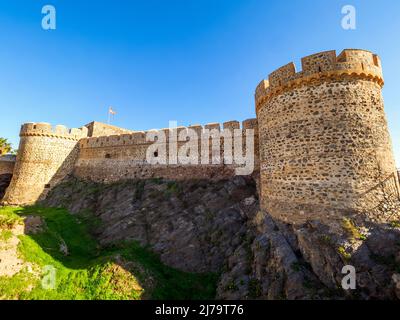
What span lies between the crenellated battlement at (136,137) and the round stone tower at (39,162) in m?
2.28

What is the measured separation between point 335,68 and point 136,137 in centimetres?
1903

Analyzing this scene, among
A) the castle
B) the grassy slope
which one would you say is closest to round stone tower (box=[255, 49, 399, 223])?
the castle

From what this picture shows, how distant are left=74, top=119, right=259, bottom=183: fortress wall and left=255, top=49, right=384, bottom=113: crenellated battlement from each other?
264 inches

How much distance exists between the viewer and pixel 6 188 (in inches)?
1096

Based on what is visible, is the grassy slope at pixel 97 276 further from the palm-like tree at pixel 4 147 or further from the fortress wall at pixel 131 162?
the palm-like tree at pixel 4 147

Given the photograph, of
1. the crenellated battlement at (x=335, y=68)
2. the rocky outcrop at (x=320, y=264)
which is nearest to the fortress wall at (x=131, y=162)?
the crenellated battlement at (x=335, y=68)

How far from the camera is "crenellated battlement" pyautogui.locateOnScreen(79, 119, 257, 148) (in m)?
19.2

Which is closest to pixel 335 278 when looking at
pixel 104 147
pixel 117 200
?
pixel 117 200

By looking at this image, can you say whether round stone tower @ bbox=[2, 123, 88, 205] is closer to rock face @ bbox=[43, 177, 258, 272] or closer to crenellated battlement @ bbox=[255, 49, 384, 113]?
rock face @ bbox=[43, 177, 258, 272]

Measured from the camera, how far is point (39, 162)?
26438mm

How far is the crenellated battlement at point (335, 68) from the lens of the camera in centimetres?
1118
